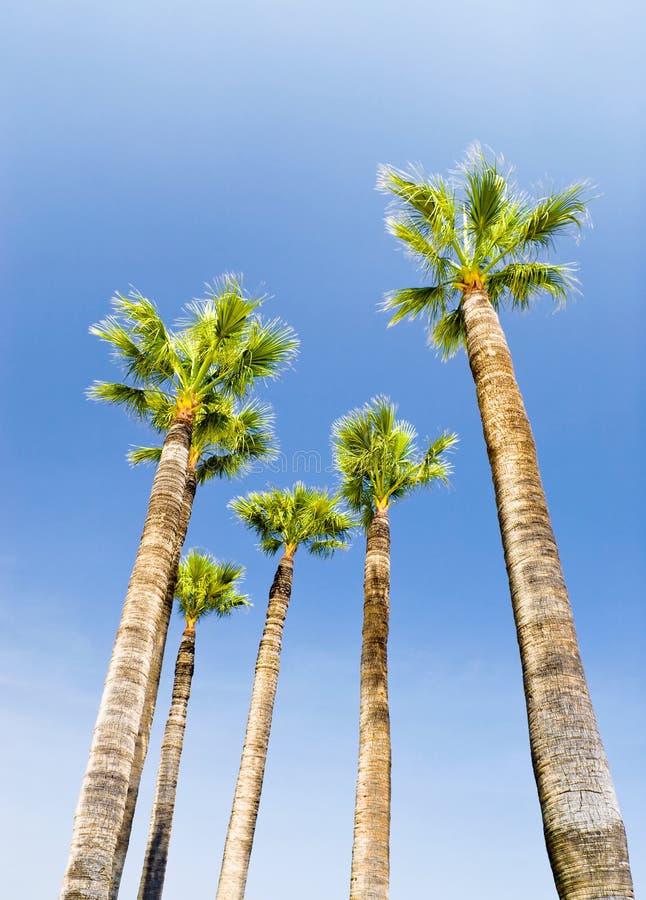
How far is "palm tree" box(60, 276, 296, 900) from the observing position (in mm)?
9305

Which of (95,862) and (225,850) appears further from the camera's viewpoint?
(225,850)

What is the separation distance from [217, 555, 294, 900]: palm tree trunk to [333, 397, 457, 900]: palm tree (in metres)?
3.91

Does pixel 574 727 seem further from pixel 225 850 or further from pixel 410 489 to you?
pixel 225 850

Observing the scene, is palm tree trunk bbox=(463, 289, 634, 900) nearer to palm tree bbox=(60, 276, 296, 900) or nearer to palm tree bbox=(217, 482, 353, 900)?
palm tree bbox=(60, 276, 296, 900)

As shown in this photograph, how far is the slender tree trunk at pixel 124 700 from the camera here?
A: 9.02m

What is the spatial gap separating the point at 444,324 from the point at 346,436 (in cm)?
701

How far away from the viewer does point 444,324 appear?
13.7m

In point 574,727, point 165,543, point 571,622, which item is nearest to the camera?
point 574,727

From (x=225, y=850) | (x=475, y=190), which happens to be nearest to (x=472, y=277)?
(x=475, y=190)

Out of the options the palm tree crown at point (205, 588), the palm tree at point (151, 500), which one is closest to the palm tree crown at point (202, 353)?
the palm tree at point (151, 500)

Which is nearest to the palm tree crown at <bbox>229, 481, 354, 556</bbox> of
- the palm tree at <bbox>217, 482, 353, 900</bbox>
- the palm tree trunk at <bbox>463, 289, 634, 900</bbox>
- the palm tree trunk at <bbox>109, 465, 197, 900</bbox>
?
the palm tree at <bbox>217, 482, 353, 900</bbox>

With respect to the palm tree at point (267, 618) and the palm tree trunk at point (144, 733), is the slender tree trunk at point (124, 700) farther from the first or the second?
the palm tree at point (267, 618)

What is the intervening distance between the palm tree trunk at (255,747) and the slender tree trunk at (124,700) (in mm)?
8781

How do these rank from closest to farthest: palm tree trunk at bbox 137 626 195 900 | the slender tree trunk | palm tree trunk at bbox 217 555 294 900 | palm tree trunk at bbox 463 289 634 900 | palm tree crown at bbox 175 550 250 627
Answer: palm tree trunk at bbox 463 289 634 900
the slender tree trunk
palm tree trunk at bbox 217 555 294 900
palm tree trunk at bbox 137 626 195 900
palm tree crown at bbox 175 550 250 627
